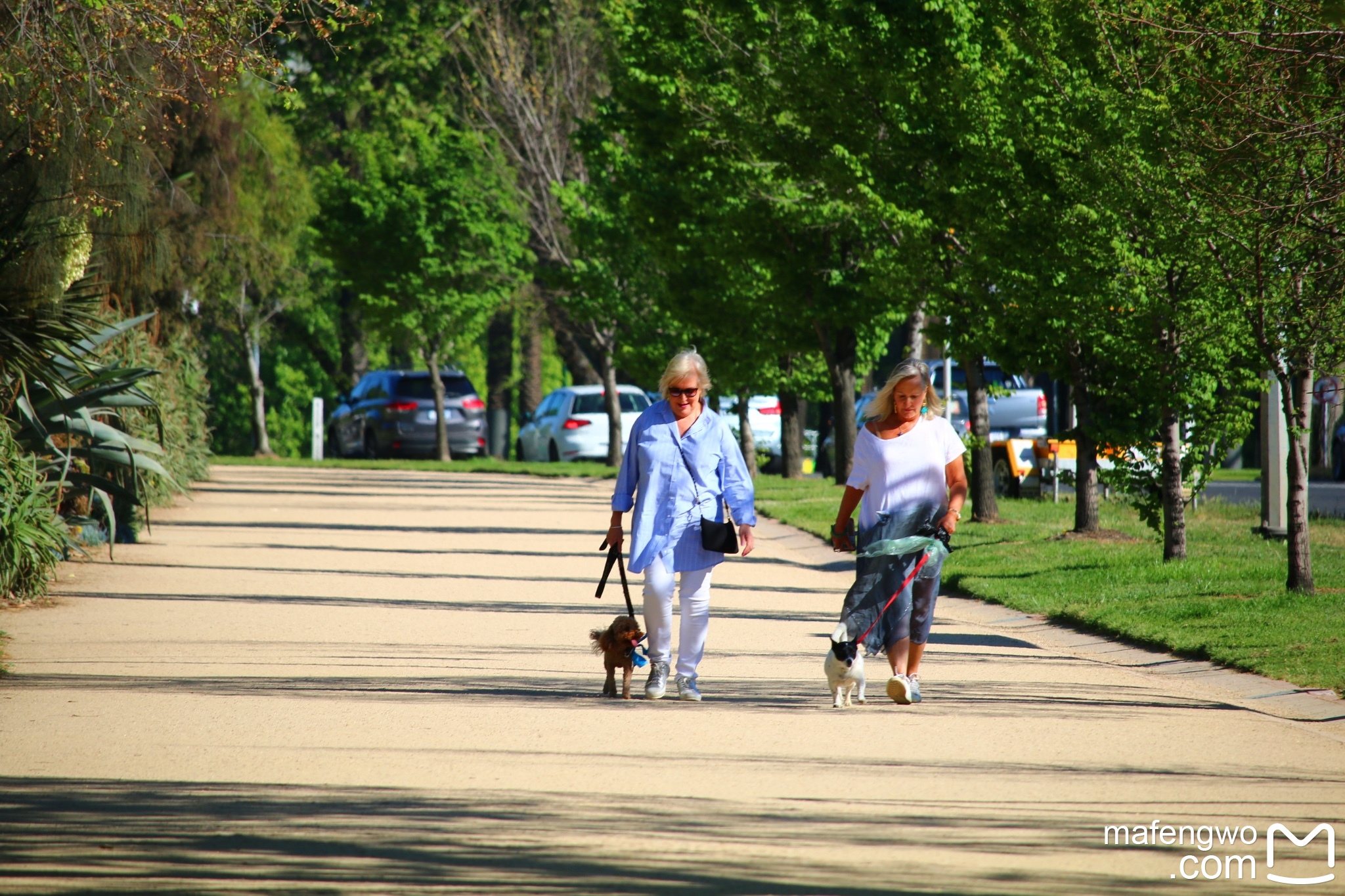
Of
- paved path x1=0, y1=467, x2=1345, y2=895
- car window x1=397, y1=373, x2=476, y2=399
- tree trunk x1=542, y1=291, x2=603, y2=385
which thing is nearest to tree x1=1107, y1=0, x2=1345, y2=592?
paved path x1=0, y1=467, x2=1345, y2=895

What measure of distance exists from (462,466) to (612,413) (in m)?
3.50

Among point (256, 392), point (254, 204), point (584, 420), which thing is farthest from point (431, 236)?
point (254, 204)

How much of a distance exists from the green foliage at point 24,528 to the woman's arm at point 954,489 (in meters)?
6.60

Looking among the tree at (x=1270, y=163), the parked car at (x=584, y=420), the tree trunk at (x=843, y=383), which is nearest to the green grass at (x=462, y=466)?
the parked car at (x=584, y=420)

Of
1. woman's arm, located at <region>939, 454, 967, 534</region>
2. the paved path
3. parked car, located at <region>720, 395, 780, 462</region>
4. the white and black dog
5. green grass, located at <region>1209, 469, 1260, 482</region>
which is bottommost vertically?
the paved path

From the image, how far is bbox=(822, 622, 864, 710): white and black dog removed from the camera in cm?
768

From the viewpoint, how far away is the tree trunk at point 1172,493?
1348cm

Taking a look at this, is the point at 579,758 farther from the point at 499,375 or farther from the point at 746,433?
the point at 499,375

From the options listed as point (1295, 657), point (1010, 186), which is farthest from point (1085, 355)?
point (1295, 657)

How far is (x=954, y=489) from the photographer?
26.8ft

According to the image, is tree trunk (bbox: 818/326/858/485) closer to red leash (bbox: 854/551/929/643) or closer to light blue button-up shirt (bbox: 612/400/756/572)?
light blue button-up shirt (bbox: 612/400/756/572)

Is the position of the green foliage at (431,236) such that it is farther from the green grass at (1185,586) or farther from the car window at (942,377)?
the green grass at (1185,586)

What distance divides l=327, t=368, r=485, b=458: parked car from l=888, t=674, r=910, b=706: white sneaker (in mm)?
30015

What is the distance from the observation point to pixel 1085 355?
1523 centimetres
